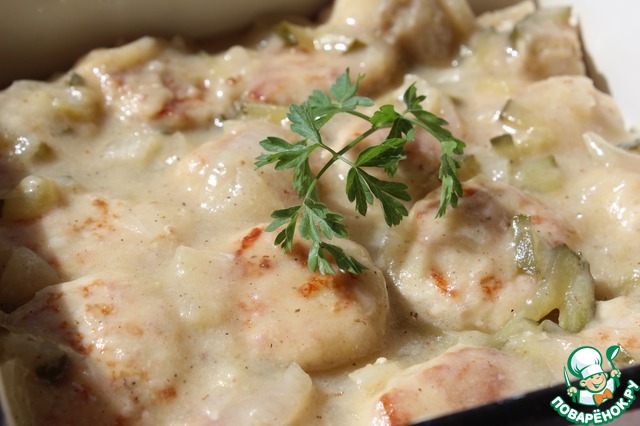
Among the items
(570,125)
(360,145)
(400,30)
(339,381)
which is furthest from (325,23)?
(339,381)

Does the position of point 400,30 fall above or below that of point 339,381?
above

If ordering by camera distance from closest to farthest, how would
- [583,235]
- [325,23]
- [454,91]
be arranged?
[583,235], [454,91], [325,23]

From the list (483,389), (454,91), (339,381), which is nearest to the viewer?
(483,389)

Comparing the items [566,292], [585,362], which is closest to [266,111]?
[566,292]

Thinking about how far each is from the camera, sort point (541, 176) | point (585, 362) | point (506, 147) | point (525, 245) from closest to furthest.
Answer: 1. point (585, 362)
2. point (525, 245)
3. point (541, 176)
4. point (506, 147)

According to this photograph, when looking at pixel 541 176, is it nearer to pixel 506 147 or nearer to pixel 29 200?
pixel 506 147

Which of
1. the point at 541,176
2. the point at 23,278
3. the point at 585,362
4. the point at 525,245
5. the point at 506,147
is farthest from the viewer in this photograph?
the point at 506,147

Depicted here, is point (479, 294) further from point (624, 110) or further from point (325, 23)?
point (325, 23)
